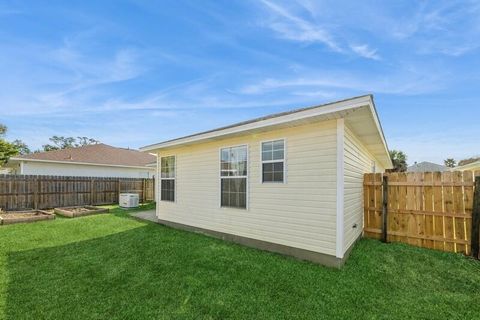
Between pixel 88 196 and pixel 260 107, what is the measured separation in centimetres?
1092

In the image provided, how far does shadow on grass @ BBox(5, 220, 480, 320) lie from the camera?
3.01 metres

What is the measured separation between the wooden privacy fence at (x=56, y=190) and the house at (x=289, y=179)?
910cm

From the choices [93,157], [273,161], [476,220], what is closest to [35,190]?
[93,157]

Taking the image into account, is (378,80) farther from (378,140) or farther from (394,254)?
(394,254)

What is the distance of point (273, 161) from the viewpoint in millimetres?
5273

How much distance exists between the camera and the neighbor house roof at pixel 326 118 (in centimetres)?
399

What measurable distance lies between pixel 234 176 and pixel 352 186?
9.28 feet

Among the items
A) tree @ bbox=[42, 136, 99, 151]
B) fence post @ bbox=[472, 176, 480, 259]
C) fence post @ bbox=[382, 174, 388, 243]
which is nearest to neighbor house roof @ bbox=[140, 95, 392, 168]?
fence post @ bbox=[382, 174, 388, 243]

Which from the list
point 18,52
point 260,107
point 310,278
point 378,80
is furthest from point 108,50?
point 378,80

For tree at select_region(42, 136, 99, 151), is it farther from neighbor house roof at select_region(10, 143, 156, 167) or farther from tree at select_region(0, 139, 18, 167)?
neighbor house roof at select_region(10, 143, 156, 167)

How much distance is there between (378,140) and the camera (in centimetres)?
657

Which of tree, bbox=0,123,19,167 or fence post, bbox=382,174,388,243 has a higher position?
tree, bbox=0,123,19,167

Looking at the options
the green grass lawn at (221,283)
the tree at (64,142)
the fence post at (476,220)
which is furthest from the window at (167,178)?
the tree at (64,142)

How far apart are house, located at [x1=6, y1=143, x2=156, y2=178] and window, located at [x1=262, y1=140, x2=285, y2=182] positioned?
1352cm
